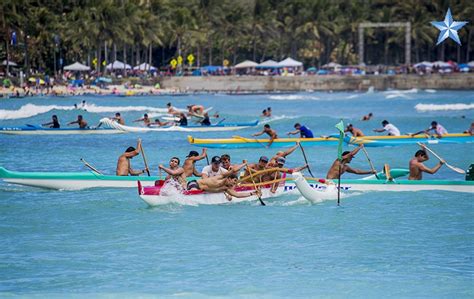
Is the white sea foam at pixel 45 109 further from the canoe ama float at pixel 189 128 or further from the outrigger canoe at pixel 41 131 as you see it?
the outrigger canoe at pixel 41 131

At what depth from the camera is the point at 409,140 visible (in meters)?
33.2

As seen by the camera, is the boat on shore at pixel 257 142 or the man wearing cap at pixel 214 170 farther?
the boat on shore at pixel 257 142

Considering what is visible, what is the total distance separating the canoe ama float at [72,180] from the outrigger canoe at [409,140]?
36.6 feet

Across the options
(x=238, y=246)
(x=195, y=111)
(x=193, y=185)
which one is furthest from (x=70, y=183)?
(x=195, y=111)

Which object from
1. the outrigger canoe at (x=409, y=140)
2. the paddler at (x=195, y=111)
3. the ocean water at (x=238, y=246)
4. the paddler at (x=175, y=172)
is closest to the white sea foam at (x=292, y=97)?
the paddler at (x=195, y=111)

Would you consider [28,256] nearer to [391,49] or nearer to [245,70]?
[245,70]

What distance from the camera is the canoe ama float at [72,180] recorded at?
864 inches

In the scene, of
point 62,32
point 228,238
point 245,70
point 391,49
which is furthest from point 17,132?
point 391,49

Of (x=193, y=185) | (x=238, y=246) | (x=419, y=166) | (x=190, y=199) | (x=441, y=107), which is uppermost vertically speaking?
(x=419, y=166)

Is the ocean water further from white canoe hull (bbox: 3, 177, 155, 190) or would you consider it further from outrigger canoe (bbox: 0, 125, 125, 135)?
outrigger canoe (bbox: 0, 125, 125, 135)

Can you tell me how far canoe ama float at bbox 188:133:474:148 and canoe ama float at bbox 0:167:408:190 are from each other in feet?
31.4

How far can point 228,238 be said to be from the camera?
58.2 ft

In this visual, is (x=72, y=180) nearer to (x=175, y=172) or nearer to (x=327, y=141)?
(x=175, y=172)

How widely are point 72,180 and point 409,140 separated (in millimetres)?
14451
